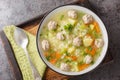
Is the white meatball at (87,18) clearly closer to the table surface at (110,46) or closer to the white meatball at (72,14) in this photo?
the white meatball at (72,14)

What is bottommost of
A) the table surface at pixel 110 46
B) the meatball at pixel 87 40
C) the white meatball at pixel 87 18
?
the table surface at pixel 110 46

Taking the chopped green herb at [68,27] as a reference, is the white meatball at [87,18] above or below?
above

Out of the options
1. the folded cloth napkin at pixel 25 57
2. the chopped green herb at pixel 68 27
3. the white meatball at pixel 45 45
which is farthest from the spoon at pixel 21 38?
the chopped green herb at pixel 68 27

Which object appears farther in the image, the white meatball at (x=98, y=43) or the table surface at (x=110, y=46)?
the table surface at (x=110, y=46)

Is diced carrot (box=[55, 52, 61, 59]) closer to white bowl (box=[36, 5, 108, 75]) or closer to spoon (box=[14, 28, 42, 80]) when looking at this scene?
white bowl (box=[36, 5, 108, 75])

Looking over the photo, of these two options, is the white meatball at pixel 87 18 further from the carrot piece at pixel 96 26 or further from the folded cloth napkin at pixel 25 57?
the folded cloth napkin at pixel 25 57

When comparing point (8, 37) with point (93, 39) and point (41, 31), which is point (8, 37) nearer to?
point (41, 31)
